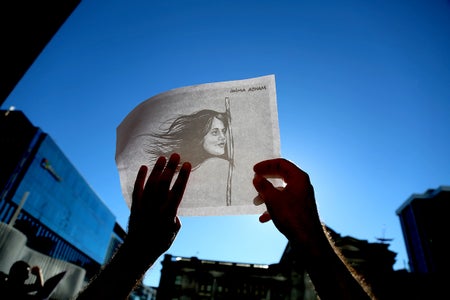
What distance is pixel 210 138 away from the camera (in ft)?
4.14

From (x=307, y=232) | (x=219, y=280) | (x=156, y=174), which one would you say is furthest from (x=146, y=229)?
(x=219, y=280)

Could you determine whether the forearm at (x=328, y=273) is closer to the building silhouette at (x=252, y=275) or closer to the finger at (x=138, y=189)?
the finger at (x=138, y=189)

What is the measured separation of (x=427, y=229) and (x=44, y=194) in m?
59.2

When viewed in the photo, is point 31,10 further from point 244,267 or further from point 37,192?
point 37,192

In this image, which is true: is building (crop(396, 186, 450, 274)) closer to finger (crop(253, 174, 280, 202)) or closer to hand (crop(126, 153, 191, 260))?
finger (crop(253, 174, 280, 202))

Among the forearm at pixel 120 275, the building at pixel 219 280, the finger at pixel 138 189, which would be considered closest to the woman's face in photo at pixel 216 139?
the finger at pixel 138 189

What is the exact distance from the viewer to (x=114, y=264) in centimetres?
89

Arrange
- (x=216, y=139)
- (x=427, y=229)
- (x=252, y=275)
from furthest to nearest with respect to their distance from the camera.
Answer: (x=427, y=229)
(x=252, y=275)
(x=216, y=139)

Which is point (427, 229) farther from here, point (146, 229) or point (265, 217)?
point (146, 229)

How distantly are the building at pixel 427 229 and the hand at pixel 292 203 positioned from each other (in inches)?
2055

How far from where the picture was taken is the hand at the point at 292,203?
0.90 metres

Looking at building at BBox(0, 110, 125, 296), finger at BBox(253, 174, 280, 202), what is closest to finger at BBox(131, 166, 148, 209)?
finger at BBox(253, 174, 280, 202)

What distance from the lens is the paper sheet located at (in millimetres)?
1183

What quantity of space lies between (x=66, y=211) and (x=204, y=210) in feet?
147
